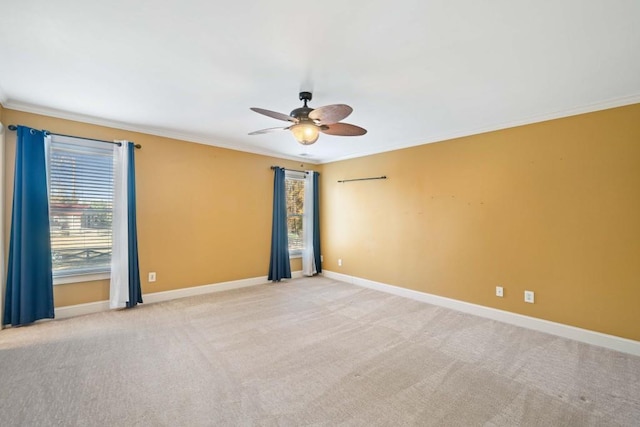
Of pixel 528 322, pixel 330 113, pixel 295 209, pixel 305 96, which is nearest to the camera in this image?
pixel 330 113

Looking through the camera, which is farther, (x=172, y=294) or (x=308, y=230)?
(x=308, y=230)

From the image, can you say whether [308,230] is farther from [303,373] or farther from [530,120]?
[530,120]

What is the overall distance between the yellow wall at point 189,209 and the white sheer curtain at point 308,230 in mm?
826

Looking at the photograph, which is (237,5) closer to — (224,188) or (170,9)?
(170,9)

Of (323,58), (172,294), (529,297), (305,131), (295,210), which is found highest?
(323,58)

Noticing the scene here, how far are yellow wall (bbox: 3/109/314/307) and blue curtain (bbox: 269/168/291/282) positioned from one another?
0.10m

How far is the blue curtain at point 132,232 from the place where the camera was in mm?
3668

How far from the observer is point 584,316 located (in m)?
2.94

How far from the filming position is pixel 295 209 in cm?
566

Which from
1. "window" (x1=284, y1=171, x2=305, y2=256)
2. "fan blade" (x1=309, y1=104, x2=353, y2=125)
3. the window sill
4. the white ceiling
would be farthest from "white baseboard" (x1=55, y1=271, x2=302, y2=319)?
"fan blade" (x1=309, y1=104, x2=353, y2=125)

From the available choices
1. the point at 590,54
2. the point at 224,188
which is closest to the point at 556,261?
the point at 590,54

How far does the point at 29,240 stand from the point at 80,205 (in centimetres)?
59

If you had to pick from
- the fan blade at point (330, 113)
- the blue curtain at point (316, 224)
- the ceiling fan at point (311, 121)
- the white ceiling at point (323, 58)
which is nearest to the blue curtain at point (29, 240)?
the white ceiling at point (323, 58)

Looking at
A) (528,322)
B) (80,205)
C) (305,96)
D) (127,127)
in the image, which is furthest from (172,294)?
(528,322)
